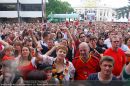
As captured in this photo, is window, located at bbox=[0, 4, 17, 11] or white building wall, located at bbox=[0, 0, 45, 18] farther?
window, located at bbox=[0, 4, 17, 11]

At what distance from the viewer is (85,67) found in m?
6.36

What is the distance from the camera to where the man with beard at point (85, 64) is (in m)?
6.30

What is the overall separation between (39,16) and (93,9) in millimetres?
88804

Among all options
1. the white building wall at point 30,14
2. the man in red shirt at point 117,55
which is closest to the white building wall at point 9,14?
the white building wall at point 30,14

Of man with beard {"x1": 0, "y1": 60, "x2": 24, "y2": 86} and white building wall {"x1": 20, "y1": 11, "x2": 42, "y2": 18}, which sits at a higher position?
man with beard {"x1": 0, "y1": 60, "x2": 24, "y2": 86}

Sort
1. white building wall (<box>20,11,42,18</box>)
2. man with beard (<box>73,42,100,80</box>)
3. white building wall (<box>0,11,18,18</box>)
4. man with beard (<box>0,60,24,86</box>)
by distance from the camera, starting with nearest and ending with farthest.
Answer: man with beard (<box>0,60,24,86</box>), man with beard (<box>73,42,100,80</box>), white building wall (<box>0,11,18,18</box>), white building wall (<box>20,11,42,18</box>)

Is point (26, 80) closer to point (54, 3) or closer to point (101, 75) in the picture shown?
point (101, 75)

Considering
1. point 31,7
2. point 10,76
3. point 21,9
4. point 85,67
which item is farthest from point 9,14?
point 10,76

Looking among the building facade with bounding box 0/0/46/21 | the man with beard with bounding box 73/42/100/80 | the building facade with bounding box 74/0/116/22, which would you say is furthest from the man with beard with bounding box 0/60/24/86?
the building facade with bounding box 74/0/116/22

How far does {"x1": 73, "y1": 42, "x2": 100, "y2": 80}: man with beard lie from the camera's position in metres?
6.30

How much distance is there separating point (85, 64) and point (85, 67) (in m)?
0.06

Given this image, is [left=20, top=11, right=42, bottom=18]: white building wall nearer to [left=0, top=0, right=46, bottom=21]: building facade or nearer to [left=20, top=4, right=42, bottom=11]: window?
[left=0, top=0, right=46, bottom=21]: building facade

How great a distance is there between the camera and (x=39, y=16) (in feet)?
262

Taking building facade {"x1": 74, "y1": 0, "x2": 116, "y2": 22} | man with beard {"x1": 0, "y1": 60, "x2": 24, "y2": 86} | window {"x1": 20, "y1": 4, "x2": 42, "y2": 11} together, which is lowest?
building facade {"x1": 74, "y1": 0, "x2": 116, "y2": 22}
